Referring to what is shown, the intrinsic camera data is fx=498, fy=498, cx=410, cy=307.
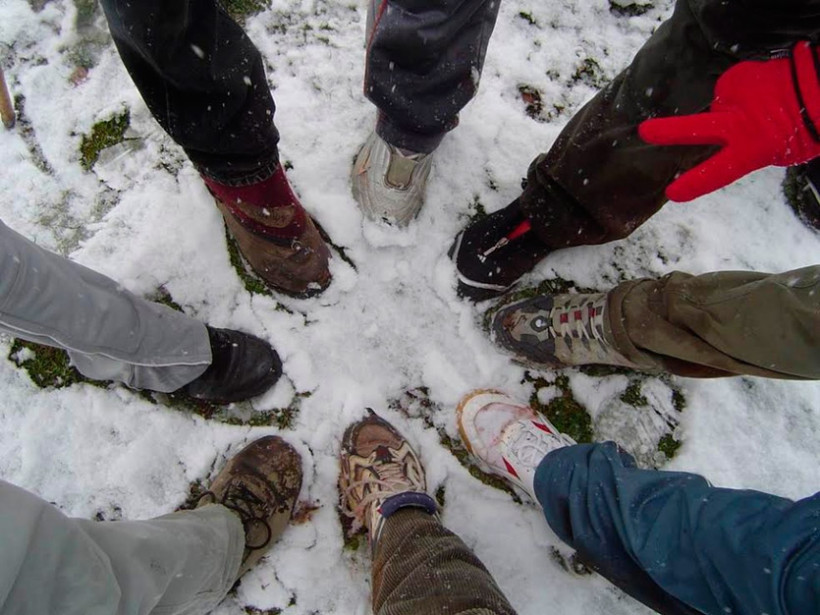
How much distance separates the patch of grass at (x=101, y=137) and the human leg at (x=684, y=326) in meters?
1.64

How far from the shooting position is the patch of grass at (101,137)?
1.92m

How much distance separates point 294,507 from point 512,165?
1549 millimetres

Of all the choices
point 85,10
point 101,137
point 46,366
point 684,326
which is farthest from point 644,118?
point 85,10

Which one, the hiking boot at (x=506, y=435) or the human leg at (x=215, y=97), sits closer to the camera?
the human leg at (x=215, y=97)

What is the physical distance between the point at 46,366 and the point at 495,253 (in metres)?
1.65

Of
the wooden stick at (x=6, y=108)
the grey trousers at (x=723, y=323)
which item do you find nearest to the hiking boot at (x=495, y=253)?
the grey trousers at (x=723, y=323)

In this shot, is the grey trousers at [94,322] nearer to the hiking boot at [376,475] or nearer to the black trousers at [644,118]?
the hiking boot at [376,475]

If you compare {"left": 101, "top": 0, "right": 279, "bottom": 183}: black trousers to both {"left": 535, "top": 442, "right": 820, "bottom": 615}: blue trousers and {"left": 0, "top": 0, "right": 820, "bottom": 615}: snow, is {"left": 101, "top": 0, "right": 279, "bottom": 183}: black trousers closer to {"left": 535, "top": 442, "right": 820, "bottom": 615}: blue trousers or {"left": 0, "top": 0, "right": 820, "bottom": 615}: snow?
{"left": 0, "top": 0, "right": 820, "bottom": 615}: snow

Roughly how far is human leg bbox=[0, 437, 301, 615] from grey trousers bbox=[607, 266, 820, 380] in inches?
48.6

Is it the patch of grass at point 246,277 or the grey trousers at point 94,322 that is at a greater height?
the grey trousers at point 94,322

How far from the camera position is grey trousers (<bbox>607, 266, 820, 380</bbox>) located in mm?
1132

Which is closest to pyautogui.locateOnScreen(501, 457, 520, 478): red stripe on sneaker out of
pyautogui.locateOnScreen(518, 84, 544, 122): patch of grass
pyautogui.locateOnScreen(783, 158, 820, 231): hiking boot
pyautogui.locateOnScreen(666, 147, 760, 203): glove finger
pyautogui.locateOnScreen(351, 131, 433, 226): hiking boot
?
pyautogui.locateOnScreen(351, 131, 433, 226): hiking boot

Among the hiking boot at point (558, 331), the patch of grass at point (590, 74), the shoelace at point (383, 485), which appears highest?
the patch of grass at point (590, 74)

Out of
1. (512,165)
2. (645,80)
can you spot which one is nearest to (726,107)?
(645,80)
